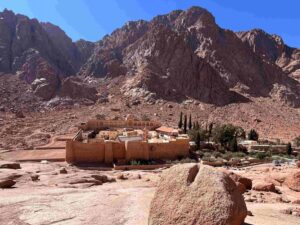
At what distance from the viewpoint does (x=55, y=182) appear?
53.6 feet

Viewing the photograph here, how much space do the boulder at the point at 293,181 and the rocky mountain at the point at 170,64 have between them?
220ft

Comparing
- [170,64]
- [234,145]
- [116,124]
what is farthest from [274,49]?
[234,145]

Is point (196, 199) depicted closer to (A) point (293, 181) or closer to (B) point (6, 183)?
(B) point (6, 183)

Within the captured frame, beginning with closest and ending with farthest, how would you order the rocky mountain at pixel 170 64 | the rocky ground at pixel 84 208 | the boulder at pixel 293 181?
the rocky ground at pixel 84 208
the boulder at pixel 293 181
the rocky mountain at pixel 170 64

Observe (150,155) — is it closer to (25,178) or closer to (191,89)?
(25,178)

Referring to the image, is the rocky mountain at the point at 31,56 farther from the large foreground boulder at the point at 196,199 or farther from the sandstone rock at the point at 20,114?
the large foreground boulder at the point at 196,199

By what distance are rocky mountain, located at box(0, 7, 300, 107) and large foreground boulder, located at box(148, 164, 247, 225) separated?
77543 mm

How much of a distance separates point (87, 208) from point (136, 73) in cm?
9140

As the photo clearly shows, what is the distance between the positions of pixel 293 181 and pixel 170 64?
85.4m

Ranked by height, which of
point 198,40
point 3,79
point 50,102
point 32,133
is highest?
point 198,40

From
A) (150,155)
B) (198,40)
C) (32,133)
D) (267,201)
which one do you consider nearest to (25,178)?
(267,201)

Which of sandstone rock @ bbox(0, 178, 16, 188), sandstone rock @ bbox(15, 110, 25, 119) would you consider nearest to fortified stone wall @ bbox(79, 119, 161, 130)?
sandstone rock @ bbox(15, 110, 25, 119)

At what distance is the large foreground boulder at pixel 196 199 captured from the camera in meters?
7.76

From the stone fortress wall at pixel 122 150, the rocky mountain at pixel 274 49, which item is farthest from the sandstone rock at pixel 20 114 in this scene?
the rocky mountain at pixel 274 49
